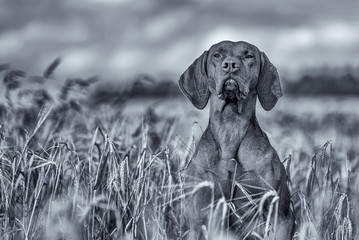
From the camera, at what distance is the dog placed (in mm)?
5145

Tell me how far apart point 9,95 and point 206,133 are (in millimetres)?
2397

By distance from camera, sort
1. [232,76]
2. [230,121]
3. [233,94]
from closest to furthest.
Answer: [232,76]
[233,94]
[230,121]

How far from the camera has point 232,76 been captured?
5.18 m

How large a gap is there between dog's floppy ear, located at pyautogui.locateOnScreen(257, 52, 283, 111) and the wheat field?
45 cm

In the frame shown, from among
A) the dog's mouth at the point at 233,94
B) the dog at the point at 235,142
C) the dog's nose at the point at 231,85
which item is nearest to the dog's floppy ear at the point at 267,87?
the dog at the point at 235,142

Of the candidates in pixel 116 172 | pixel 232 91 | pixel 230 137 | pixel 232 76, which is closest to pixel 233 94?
pixel 232 91

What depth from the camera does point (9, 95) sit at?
707 centimetres

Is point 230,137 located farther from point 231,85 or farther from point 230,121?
point 231,85

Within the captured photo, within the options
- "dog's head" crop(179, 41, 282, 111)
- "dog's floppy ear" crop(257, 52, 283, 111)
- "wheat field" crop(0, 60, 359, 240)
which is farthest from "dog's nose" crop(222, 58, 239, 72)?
"wheat field" crop(0, 60, 359, 240)

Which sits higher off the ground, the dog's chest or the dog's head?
the dog's head

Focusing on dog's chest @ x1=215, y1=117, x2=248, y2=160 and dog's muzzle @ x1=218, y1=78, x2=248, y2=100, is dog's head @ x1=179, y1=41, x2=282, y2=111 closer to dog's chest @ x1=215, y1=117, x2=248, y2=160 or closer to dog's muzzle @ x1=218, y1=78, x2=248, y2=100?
dog's muzzle @ x1=218, y1=78, x2=248, y2=100

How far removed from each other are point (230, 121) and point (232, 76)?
39 cm

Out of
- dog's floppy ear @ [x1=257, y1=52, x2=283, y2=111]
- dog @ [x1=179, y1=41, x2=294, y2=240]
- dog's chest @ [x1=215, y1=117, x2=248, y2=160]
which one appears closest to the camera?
dog @ [x1=179, y1=41, x2=294, y2=240]

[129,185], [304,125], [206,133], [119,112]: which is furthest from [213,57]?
[304,125]
